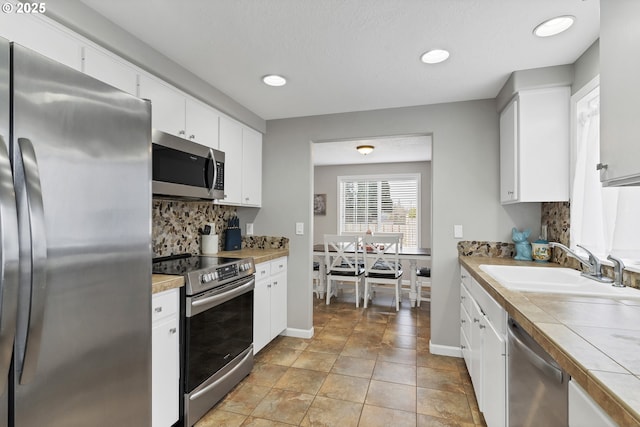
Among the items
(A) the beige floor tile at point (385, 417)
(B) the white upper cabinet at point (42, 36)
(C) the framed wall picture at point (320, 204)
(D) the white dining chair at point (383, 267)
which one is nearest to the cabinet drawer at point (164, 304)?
(B) the white upper cabinet at point (42, 36)

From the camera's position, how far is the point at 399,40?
1904 millimetres

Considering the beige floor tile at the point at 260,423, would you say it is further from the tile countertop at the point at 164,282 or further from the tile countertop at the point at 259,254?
the tile countertop at the point at 259,254

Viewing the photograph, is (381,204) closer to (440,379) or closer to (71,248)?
(440,379)

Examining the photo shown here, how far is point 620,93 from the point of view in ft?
3.69

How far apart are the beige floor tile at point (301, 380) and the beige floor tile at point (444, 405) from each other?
28.9 inches

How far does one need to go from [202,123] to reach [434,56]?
1.74 meters

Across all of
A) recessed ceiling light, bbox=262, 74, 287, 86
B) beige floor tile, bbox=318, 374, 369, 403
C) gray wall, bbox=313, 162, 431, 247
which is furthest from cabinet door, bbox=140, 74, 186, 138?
gray wall, bbox=313, 162, 431, 247

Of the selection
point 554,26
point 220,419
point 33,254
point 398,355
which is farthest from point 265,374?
point 554,26

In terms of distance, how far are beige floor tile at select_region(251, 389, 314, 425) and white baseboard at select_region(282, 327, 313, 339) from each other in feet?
3.39

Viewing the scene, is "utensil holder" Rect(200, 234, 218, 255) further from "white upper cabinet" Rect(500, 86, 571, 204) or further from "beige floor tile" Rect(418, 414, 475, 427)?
"white upper cabinet" Rect(500, 86, 571, 204)

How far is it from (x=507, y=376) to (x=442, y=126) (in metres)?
2.14

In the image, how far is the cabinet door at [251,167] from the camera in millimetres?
3144

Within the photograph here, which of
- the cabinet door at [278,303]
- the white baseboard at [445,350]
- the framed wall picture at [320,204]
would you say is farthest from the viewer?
the framed wall picture at [320,204]

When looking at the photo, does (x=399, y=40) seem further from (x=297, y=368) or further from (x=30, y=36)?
(x=297, y=368)
